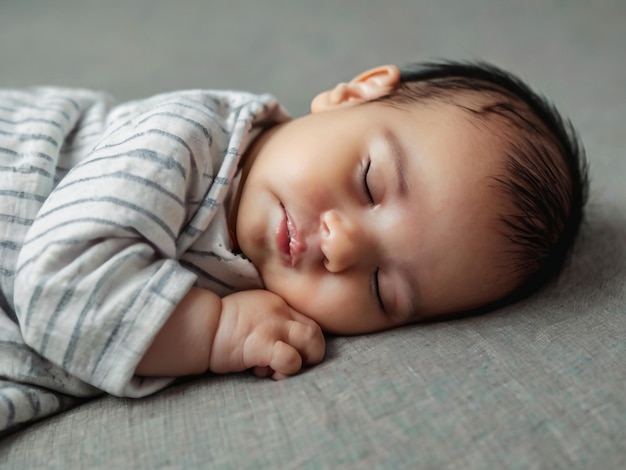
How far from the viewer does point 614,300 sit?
0.90m

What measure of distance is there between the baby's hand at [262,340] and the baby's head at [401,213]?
0.19ft

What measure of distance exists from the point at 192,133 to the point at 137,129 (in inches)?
2.8

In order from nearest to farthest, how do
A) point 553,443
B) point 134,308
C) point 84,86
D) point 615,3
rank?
1. point 553,443
2. point 134,308
3. point 84,86
4. point 615,3

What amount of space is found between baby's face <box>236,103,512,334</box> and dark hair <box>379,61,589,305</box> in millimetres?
33

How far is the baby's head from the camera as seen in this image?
0.86m

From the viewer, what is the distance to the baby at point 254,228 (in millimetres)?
745

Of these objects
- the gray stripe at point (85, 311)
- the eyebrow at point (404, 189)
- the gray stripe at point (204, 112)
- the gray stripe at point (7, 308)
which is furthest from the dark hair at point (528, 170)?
the gray stripe at point (7, 308)

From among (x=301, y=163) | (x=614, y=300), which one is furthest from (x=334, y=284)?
(x=614, y=300)

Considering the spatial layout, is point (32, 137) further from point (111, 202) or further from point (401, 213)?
point (401, 213)

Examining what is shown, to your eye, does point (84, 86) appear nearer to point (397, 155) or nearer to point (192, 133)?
point (192, 133)

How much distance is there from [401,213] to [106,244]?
1.21 ft

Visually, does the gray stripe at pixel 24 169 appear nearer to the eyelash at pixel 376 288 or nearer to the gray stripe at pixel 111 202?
the gray stripe at pixel 111 202

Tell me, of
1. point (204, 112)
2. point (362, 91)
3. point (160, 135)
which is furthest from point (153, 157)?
point (362, 91)

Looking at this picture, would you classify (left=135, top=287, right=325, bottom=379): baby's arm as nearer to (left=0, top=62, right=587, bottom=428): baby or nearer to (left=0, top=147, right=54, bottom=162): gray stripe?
(left=0, top=62, right=587, bottom=428): baby
